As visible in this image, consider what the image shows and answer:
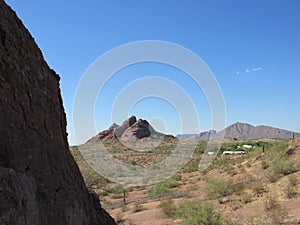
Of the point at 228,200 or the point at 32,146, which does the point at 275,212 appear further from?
the point at 32,146

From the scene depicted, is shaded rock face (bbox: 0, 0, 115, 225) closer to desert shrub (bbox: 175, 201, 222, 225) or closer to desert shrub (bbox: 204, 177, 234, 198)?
desert shrub (bbox: 175, 201, 222, 225)

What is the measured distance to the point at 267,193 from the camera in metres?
16.2

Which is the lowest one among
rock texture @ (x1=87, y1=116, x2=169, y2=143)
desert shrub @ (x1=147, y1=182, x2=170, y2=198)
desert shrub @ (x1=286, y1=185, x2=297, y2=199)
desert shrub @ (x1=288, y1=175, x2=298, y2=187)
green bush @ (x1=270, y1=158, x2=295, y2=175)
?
desert shrub @ (x1=147, y1=182, x2=170, y2=198)

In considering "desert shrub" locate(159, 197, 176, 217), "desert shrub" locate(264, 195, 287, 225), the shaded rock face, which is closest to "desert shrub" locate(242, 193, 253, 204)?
"desert shrub" locate(264, 195, 287, 225)

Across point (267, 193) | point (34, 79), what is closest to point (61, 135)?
point (34, 79)

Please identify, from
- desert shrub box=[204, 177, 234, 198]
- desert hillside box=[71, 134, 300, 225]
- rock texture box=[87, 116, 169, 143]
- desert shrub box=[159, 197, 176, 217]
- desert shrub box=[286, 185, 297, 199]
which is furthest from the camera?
rock texture box=[87, 116, 169, 143]

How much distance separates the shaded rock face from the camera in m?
3.71

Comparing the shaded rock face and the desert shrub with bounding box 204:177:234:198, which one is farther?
the desert shrub with bounding box 204:177:234:198

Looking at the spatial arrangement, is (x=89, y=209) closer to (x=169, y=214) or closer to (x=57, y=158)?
(x=57, y=158)

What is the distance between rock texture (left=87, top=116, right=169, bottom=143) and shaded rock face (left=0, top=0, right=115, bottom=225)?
82.2 metres

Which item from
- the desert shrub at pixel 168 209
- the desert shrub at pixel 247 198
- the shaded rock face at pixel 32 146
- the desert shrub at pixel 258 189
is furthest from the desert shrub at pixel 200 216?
the shaded rock face at pixel 32 146

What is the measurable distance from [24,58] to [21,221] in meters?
2.76

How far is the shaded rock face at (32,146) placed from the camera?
3714 millimetres

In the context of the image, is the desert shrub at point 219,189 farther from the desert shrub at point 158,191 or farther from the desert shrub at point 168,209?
the desert shrub at point 158,191
